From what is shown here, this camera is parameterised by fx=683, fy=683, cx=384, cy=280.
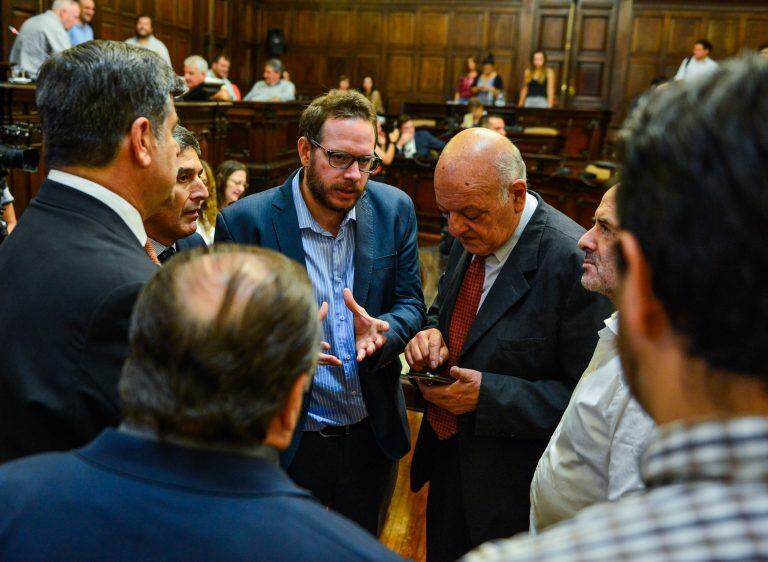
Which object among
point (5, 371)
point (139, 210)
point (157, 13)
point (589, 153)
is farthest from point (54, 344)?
point (157, 13)

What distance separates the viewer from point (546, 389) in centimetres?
181

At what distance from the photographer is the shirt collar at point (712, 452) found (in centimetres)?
48

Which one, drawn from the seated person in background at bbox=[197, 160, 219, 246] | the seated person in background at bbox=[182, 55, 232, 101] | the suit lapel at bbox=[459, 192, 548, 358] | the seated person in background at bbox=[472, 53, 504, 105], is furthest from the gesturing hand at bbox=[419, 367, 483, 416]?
the seated person in background at bbox=[472, 53, 504, 105]

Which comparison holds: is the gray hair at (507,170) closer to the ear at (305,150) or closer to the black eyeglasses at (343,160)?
the black eyeglasses at (343,160)

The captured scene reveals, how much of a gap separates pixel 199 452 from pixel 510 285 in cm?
127

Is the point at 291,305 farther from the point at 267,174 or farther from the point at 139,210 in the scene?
the point at 267,174

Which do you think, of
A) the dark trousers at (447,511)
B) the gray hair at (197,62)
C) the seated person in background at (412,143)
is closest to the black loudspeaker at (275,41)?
the seated person in background at (412,143)

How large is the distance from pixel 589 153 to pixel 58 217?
388 inches

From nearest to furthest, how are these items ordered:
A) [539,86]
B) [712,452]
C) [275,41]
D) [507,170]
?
[712,452], [507,170], [539,86], [275,41]

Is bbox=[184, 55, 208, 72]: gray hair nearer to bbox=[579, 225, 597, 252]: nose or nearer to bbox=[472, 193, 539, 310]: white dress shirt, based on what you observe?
bbox=[472, 193, 539, 310]: white dress shirt

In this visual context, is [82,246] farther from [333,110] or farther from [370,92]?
[370,92]

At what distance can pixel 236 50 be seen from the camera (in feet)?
42.7

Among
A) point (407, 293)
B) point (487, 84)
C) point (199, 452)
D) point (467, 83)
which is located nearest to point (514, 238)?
point (407, 293)

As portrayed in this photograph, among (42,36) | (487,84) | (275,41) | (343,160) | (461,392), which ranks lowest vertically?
(461,392)
